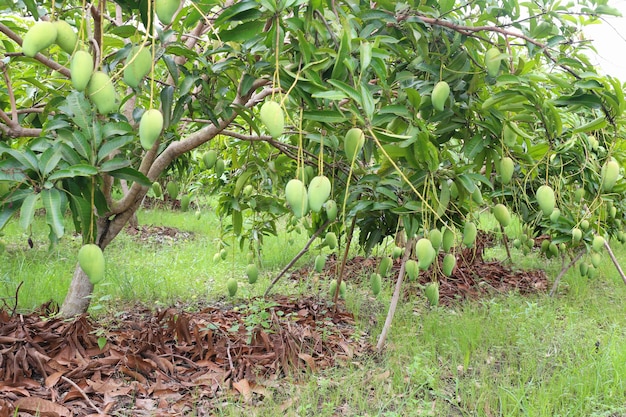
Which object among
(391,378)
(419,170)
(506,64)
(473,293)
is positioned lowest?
(473,293)

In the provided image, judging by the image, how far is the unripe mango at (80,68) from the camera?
2.85 feet

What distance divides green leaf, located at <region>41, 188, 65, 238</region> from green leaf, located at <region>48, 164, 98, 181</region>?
0.03m

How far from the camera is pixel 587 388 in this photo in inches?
71.3

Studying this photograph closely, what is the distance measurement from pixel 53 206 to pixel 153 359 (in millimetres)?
917

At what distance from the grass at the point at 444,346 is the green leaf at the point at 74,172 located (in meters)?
0.82

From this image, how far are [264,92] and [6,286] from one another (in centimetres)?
198

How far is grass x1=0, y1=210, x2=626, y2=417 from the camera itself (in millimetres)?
1708

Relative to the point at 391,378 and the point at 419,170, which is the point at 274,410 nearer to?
the point at 391,378

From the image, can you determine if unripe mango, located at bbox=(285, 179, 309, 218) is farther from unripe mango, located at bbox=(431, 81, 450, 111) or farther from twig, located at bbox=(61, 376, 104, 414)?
twig, located at bbox=(61, 376, 104, 414)

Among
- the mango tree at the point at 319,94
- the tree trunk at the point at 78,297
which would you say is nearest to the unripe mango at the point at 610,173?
the mango tree at the point at 319,94

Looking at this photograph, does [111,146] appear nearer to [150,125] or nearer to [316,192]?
[150,125]

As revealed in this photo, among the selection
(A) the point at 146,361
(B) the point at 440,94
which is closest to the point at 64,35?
(B) the point at 440,94

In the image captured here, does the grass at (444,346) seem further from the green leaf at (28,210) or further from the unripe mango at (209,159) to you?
the green leaf at (28,210)

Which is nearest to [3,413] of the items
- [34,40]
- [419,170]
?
[34,40]
